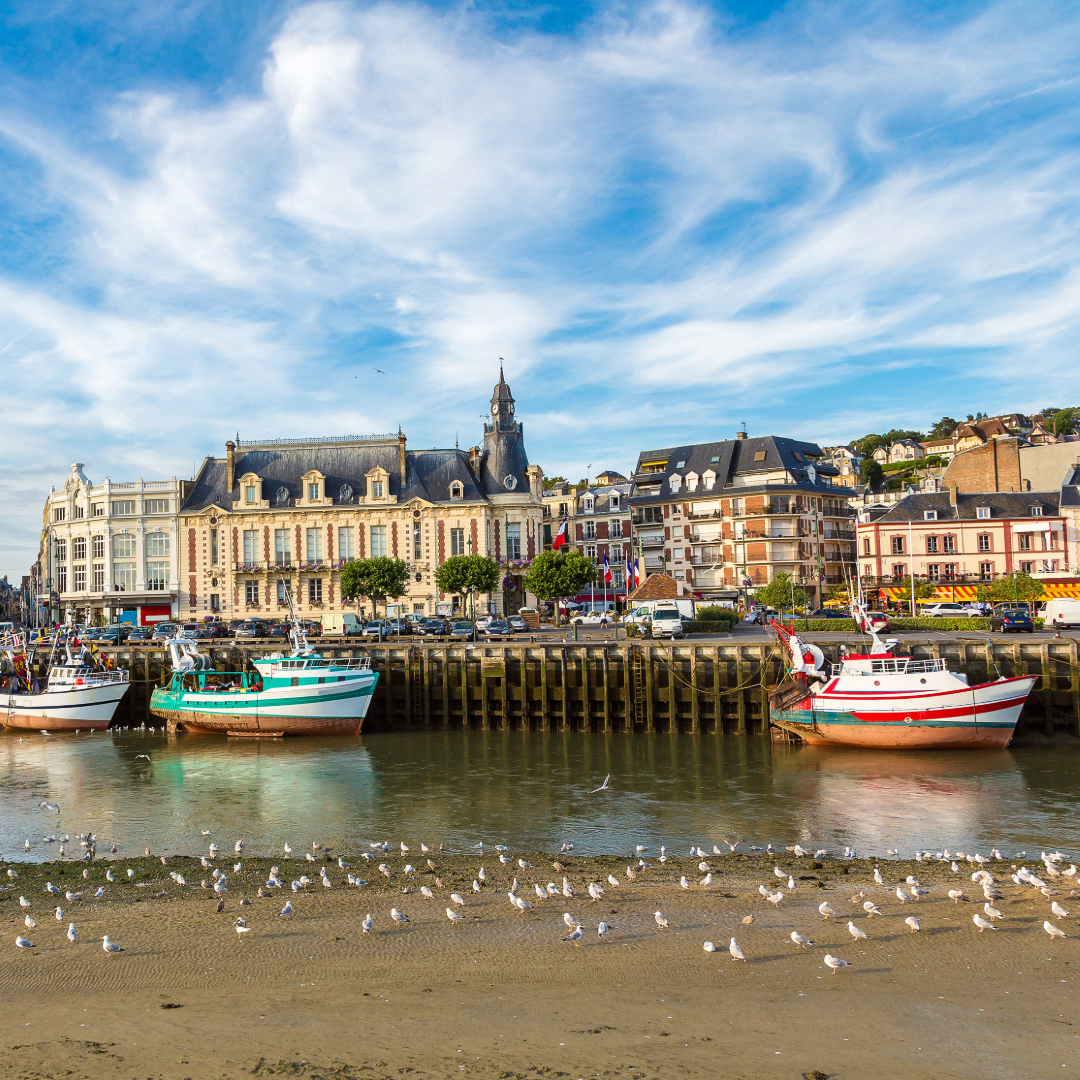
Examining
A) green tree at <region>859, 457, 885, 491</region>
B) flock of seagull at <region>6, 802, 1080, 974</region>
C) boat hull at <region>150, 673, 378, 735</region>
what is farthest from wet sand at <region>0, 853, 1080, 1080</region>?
green tree at <region>859, 457, 885, 491</region>

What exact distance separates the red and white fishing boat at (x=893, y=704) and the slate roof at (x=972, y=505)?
133 feet

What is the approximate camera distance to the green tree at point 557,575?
6391 centimetres

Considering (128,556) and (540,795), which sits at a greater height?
(128,556)

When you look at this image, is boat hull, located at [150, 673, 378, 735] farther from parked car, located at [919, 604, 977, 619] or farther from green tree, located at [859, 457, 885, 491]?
green tree, located at [859, 457, 885, 491]

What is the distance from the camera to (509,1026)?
10266mm

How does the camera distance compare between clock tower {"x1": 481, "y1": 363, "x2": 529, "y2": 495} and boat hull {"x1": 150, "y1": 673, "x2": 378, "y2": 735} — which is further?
clock tower {"x1": 481, "y1": 363, "x2": 529, "y2": 495}

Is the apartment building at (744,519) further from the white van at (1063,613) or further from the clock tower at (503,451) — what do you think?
the white van at (1063,613)

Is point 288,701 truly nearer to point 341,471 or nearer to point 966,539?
point 341,471

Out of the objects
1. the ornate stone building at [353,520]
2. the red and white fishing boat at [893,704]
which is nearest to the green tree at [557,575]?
the ornate stone building at [353,520]

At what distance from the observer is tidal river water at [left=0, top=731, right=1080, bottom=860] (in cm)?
2012

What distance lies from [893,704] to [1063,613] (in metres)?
22.1

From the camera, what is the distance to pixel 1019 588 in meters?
56.0

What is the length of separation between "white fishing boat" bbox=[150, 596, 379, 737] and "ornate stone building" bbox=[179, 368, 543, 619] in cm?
3530

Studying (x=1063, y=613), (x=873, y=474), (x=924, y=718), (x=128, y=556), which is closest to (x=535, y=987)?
(x=924, y=718)
